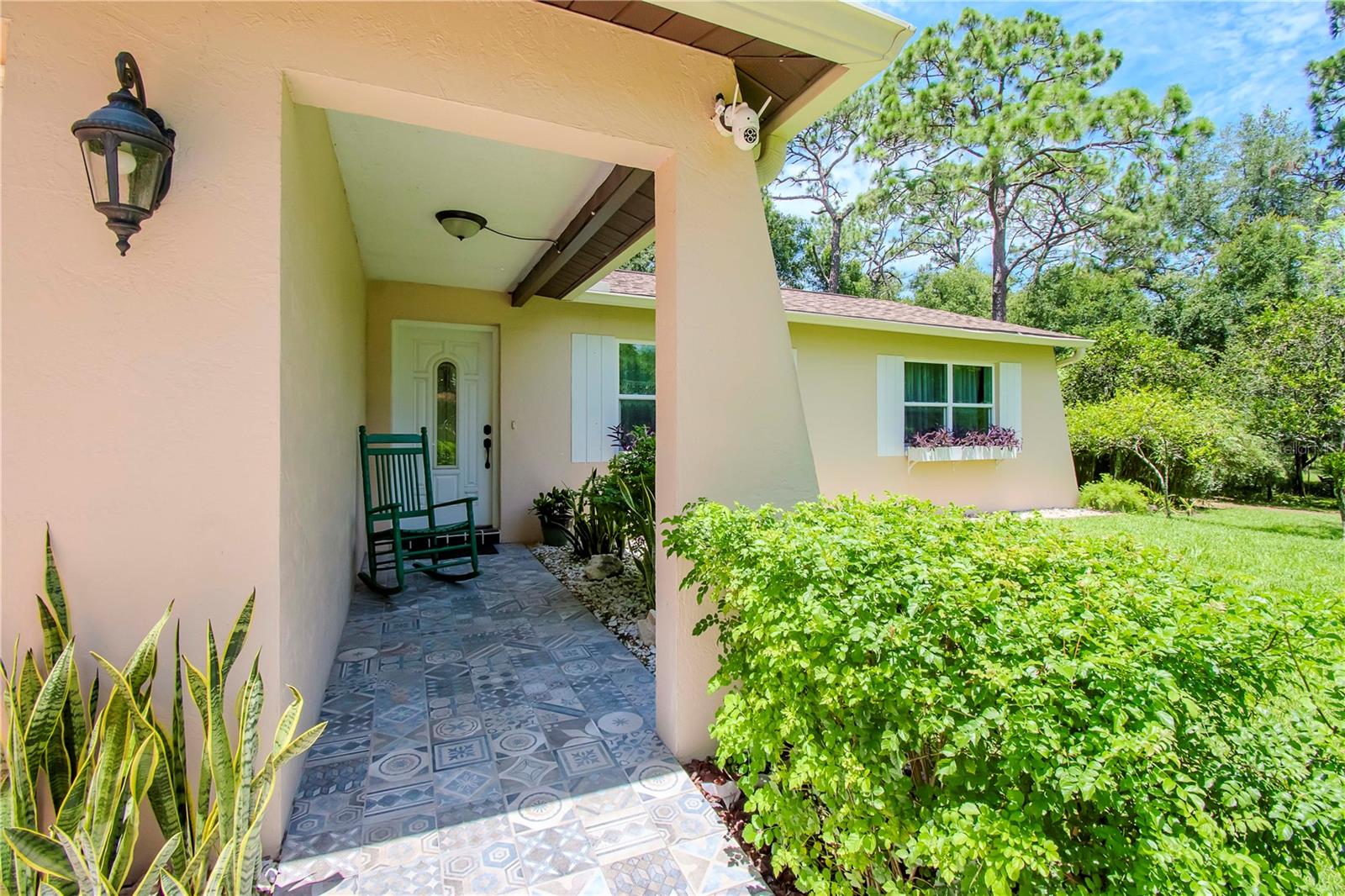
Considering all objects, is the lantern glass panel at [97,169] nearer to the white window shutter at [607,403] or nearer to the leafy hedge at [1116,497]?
the white window shutter at [607,403]

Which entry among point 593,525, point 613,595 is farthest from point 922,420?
point 613,595

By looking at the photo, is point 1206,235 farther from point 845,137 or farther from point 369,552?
point 369,552

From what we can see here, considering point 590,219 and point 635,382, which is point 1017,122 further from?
point 590,219

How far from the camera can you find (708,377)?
2420 millimetres

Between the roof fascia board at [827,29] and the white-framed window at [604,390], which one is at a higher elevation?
the roof fascia board at [827,29]

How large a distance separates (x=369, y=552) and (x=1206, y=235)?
79.4ft

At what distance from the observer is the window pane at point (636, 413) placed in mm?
6996

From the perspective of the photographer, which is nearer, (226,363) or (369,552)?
(226,363)

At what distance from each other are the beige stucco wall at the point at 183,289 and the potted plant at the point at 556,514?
13.4ft

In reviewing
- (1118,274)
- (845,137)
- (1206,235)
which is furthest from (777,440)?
(1206,235)

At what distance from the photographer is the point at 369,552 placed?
4609 mm

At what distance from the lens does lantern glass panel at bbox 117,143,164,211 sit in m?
1.48

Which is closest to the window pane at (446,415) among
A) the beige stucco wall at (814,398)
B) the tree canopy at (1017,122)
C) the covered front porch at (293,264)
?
the beige stucco wall at (814,398)

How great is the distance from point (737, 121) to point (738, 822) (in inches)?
104
